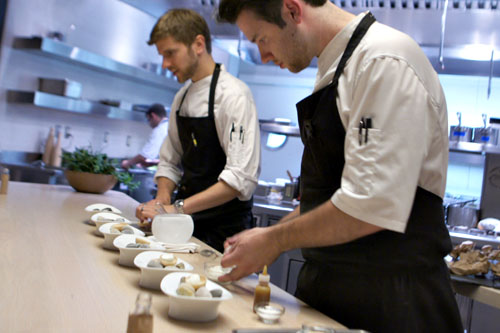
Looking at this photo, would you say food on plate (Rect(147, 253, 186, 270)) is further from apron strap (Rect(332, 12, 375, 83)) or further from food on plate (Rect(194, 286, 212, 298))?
apron strap (Rect(332, 12, 375, 83))

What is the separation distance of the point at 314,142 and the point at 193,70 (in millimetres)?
1305

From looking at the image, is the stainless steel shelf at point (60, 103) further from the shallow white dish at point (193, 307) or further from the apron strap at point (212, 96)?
the shallow white dish at point (193, 307)

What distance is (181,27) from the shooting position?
2.44m

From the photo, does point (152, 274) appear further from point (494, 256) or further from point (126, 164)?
point (126, 164)

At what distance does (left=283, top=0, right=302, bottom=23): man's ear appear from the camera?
1374 mm

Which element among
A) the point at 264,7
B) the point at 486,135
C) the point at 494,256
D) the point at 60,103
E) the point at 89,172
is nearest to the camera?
the point at 264,7

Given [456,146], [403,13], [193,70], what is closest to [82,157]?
[193,70]

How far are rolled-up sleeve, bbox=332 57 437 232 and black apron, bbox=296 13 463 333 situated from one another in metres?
0.15

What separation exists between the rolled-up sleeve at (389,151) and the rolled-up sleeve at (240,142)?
115cm

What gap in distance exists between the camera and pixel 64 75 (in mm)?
5434

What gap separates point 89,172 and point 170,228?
1399mm

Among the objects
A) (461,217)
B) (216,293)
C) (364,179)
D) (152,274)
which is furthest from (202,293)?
(461,217)

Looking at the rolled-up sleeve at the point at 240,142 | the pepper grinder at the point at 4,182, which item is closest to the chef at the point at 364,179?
the rolled-up sleeve at the point at 240,142

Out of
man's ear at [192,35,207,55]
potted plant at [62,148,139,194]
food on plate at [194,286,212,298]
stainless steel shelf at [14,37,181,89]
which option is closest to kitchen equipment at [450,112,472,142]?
man's ear at [192,35,207,55]
